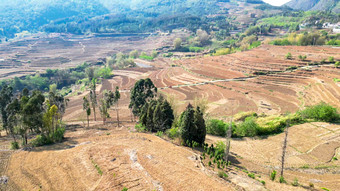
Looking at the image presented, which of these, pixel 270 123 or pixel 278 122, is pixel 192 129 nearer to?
pixel 270 123

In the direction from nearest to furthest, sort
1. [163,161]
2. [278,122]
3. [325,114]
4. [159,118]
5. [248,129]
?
[163,161], [159,118], [248,129], [278,122], [325,114]

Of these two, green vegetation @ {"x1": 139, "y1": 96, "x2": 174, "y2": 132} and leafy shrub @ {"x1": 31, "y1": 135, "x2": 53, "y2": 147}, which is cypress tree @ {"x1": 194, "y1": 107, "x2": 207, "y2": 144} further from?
leafy shrub @ {"x1": 31, "y1": 135, "x2": 53, "y2": 147}

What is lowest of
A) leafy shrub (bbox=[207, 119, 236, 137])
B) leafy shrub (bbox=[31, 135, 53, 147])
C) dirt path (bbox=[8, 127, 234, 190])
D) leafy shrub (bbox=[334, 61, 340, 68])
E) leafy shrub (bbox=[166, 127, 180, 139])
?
leafy shrub (bbox=[207, 119, 236, 137])

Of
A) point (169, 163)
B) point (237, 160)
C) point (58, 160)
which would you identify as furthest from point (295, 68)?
point (58, 160)

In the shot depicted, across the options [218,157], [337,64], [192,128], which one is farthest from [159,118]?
[337,64]

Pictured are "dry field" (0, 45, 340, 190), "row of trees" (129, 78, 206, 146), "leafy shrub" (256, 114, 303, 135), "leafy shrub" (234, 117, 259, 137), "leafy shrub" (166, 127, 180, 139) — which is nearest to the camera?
"dry field" (0, 45, 340, 190)

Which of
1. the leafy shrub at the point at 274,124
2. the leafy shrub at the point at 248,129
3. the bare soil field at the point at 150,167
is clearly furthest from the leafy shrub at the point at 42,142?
the leafy shrub at the point at 274,124

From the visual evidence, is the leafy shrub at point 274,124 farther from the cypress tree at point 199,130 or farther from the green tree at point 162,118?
the green tree at point 162,118

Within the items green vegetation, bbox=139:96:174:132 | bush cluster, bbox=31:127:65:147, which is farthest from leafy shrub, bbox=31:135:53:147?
green vegetation, bbox=139:96:174:132

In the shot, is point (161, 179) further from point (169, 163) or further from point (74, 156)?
point (74, 156)
